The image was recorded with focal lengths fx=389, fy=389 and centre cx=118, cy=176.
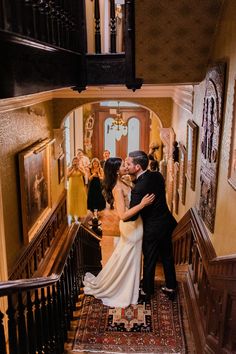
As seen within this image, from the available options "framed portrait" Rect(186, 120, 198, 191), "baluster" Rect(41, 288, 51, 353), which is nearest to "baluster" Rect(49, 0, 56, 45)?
"baluster" Rect(41, 288, 51, 353)

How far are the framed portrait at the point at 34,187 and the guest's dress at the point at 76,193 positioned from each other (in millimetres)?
1353

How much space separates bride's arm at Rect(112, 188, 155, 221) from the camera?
3.51 meters

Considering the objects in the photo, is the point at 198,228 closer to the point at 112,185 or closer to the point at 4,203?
the point at 112,185

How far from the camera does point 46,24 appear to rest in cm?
251

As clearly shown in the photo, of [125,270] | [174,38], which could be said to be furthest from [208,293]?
[174,38]

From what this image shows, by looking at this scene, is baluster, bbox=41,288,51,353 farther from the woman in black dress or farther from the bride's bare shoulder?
the woman in black dress

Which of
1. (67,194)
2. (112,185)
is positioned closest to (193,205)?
(112,185)

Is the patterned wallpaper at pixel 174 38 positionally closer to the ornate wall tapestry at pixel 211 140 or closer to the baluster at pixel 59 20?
the ornate wall tapestry at pixel 211 140

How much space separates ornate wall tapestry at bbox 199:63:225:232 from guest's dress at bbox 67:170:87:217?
460cm

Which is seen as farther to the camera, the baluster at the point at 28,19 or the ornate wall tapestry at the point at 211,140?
the ornate wall tapestry at the point at 211,140

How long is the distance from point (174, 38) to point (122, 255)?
203 centimetres

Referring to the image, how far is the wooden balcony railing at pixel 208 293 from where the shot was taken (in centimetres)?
248

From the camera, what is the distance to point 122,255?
3.67 meters

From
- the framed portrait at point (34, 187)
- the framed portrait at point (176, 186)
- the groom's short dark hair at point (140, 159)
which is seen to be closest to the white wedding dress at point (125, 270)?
the groom's short dark hair at point (140, 159)
